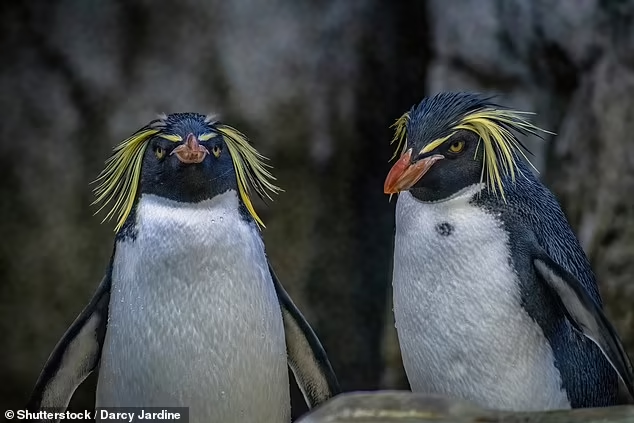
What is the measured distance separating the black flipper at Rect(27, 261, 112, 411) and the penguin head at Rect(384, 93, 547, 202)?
0.80 meters

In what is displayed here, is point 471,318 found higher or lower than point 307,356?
higher

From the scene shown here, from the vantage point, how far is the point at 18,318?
10.5ft

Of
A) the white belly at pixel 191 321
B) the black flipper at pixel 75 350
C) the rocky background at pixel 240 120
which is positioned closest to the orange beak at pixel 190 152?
the white belly at pixel 191 321

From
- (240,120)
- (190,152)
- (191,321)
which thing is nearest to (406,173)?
(190,152)

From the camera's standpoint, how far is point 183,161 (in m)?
1.94

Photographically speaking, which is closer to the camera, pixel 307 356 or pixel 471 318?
pixel 471 318

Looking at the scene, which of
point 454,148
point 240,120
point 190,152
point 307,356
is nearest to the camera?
point 190,152

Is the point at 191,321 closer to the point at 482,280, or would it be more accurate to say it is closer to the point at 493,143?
the point at 482,280

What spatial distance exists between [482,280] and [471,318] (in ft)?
0.30

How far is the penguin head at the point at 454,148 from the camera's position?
2.03 meters

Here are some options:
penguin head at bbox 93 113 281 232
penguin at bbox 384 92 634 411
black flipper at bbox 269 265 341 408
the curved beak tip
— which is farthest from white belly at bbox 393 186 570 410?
penguin head at bbox 93 113 281 232

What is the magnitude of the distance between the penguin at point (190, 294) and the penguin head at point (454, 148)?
0.43 m

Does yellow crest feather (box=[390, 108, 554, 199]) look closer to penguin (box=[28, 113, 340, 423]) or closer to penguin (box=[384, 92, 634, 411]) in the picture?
penguin (box=[384, 92, 634, 411])

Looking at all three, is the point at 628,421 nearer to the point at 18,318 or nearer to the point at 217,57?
the point at 217,57
